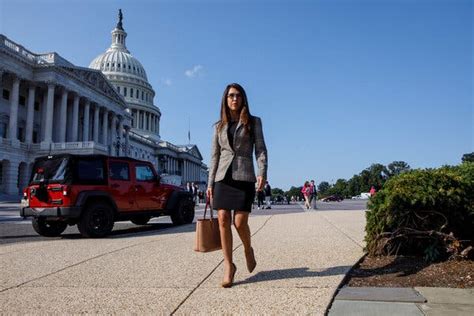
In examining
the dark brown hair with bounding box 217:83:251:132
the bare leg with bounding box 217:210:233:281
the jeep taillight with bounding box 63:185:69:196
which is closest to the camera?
the bare leg with bounding box 217:210:233:281

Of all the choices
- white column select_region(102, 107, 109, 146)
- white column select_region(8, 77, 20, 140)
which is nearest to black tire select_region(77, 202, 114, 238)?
white column select_region(8, 77, 20, 140)

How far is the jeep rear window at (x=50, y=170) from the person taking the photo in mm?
10852

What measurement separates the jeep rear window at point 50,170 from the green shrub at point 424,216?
7536 millimetres

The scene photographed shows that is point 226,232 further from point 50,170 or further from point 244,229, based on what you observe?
point 50,170

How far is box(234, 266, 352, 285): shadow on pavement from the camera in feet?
16.1

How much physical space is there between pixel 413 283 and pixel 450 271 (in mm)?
755

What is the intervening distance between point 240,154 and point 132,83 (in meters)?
123

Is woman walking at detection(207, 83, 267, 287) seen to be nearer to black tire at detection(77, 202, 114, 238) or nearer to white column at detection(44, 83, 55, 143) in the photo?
black tire at detection(77, 202, 114, 238)

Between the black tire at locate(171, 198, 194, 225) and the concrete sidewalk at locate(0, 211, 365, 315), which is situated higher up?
the black tire at locate(171, 198, 194, 225)

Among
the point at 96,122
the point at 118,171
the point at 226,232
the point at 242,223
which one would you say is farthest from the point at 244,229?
the point at 96,122

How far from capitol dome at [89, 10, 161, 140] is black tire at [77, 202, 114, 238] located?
370ft

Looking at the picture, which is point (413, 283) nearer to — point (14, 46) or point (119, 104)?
point (14, 46)

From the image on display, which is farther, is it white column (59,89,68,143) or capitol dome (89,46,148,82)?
capitol dome (89,46,148,82)

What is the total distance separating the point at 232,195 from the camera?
4.70 m
